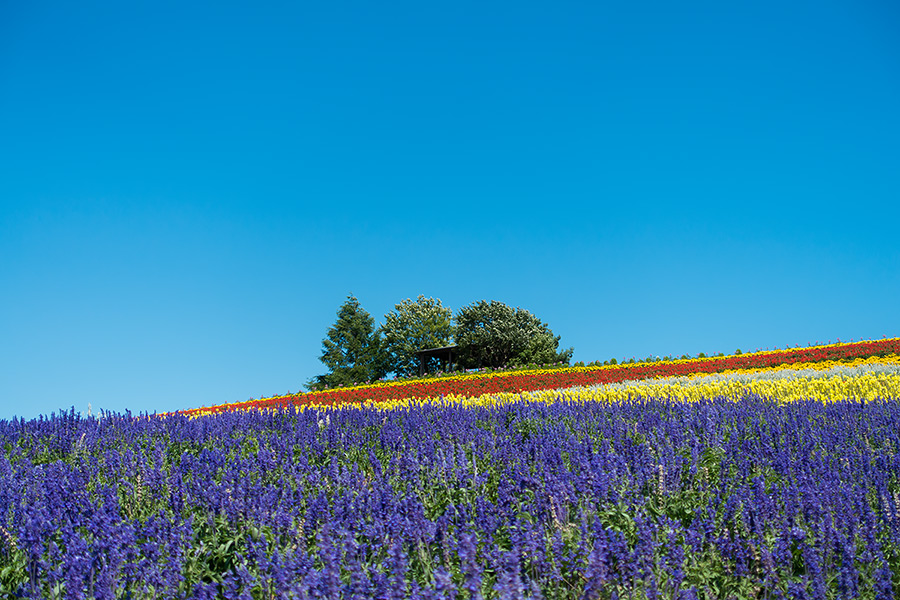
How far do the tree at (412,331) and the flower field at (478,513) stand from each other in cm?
4253

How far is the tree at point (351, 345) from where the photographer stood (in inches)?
1702

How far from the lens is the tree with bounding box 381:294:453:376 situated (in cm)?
5091

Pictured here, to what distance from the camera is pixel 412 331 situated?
52031 mm

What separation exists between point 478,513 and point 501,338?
45059 millimetres

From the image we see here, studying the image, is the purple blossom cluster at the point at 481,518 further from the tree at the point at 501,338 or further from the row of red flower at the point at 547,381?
the tree at the point at 501,338

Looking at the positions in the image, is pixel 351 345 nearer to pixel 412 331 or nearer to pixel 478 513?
pixel 412 331

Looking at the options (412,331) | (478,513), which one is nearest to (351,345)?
(412,331)

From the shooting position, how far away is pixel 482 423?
28.3 feet

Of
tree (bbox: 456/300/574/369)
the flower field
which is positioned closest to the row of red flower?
the flower field

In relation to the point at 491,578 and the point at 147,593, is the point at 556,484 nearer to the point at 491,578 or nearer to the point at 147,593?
the point at 491,578

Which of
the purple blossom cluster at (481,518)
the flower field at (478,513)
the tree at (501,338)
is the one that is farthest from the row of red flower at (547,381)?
the tree at (501,338)

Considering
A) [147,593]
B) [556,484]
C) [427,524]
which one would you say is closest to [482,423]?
[556,484]

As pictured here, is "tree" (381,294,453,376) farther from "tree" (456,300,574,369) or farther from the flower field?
the flower field

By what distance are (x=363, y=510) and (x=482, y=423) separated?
4.58m
